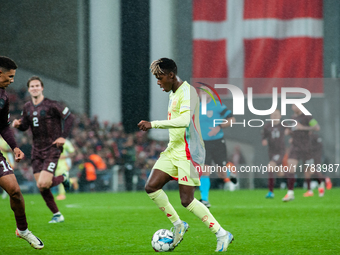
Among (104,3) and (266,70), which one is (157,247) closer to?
(266,70)

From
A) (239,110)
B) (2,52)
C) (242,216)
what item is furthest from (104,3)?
(242,216)

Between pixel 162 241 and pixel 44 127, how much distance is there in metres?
2.98

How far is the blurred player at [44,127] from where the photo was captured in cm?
715

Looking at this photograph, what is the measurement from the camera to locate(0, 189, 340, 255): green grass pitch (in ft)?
16.8

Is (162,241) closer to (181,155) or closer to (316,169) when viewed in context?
(181,155)

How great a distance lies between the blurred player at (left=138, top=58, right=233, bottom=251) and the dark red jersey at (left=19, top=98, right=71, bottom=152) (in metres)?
2.57

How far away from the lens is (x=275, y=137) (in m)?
11.6

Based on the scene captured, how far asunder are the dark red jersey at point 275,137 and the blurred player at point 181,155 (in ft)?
22.1

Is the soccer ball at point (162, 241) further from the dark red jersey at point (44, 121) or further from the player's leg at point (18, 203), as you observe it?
the dark red jersey at point (44, 121)

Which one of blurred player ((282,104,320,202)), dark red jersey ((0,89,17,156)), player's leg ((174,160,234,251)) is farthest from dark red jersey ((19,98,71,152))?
blurred player ((282,104,320,202))

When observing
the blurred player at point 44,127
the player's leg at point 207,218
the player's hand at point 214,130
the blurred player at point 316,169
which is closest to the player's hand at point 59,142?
the blurred player at point 44,127

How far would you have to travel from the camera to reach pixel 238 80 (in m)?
17.0

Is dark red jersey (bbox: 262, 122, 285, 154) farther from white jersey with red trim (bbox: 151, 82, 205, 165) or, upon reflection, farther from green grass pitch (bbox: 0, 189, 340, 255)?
white jersey with red trim (bbox: 151, 82, 205, 165)

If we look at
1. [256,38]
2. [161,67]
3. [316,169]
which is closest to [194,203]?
[161,67]
